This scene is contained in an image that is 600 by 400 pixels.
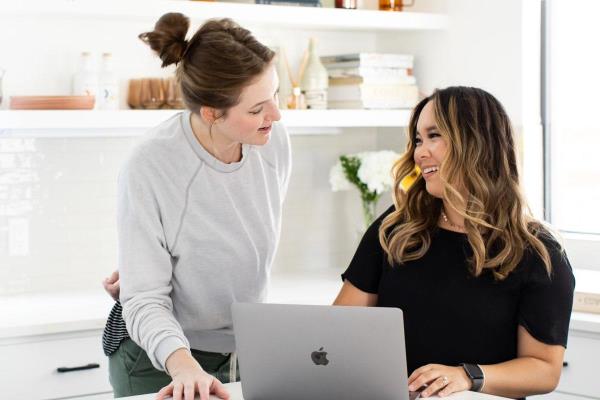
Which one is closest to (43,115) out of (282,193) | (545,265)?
(282,193)

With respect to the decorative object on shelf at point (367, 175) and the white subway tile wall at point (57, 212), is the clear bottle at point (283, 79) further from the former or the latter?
the white subway tile wall at point (57, 212)

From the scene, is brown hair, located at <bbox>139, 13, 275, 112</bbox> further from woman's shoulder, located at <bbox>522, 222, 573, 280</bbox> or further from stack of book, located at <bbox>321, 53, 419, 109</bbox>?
stack of book, located at <bbox>321, 53, 419, 109</bbox>

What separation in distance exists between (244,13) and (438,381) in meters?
1.83

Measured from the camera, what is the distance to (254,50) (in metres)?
2.18

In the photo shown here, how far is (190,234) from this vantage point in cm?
221

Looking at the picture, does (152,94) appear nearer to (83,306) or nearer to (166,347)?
(83,306)

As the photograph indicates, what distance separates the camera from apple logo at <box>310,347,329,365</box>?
5.89ft

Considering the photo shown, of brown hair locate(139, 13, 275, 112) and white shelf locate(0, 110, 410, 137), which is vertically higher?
brown hair locate(139, 13, 275, 112)

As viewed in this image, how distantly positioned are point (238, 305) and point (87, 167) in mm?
1860

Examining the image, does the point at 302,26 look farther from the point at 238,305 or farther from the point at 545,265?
the point at 238,305

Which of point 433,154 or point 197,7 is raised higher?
point 197,7

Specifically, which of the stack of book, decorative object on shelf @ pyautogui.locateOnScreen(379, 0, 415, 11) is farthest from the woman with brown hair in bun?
decorative object on shelf @ pyautogui.locateOnScreen(379, 0, 415, 11)

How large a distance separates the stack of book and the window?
1.82ft

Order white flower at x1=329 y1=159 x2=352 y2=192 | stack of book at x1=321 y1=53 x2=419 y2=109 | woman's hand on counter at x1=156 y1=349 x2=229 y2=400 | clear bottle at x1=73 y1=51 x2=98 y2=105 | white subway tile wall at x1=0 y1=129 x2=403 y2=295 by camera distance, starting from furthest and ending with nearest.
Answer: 1. white flower at x1=329 y1=159 x2=352 y2=192
2. stack of book at x1=321 y1=53 x2=419 y2=109
3. white subway tile wall at x1=0 y1=129 x2=403 y2=295
4. clear bottle at x1=73 y1=51 x2=98 y2=105
5. woman's hand on counter at x1=156 y1=349 x2=229 y2=400
